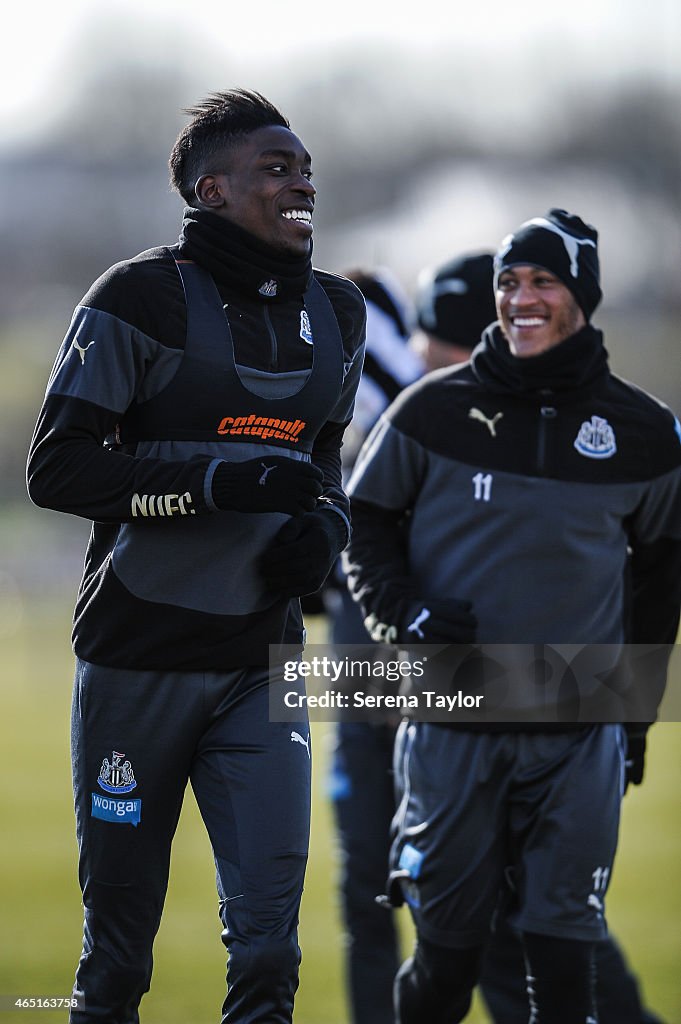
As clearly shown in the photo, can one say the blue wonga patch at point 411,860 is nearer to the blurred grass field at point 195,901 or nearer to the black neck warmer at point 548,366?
the black neck warmer at point 548,366

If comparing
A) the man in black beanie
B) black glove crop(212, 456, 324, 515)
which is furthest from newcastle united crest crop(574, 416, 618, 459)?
black glove crop(212, 456, 324, 515)

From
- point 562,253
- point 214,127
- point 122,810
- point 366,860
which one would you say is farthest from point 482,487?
point 366,860

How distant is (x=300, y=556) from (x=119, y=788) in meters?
0.57

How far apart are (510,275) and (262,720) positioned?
1.31 metres

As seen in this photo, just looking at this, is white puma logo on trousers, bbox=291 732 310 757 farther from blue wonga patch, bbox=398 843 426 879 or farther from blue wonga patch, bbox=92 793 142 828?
blue wonga patch, bbox=398 843 426 879

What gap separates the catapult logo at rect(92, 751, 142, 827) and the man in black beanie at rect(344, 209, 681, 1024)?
34.1 inches

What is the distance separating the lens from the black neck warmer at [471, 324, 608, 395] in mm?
3674

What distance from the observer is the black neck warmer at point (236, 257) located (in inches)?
120

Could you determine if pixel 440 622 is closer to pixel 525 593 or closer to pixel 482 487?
pixel 525 593

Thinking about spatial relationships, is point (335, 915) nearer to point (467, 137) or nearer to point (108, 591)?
point (108, 591)

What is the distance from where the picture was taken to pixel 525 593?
143 inches

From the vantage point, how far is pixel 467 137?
133 feet

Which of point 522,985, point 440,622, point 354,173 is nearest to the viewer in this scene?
point 440,622

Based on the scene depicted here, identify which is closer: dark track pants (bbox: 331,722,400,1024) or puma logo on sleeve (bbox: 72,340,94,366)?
puma logo on sleeve (bbox: 72,340,94,366)
